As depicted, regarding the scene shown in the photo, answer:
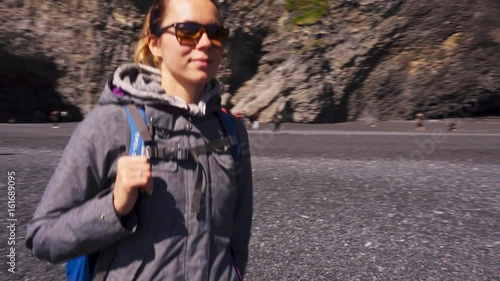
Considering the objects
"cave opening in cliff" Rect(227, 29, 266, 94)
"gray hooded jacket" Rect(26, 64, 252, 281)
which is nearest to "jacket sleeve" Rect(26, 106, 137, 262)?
"gray hooded jacket" Rect(26, 64, 252, 281)

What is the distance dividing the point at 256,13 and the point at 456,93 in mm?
12908

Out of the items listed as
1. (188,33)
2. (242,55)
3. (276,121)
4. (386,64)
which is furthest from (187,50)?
(242,55)

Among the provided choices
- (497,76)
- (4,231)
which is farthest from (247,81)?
(4,231)

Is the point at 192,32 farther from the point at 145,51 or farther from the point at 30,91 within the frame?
the point at 30,91

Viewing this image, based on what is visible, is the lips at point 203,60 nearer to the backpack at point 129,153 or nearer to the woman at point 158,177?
the woman at point 158,177

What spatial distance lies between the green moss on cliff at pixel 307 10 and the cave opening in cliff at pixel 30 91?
14.4 metres

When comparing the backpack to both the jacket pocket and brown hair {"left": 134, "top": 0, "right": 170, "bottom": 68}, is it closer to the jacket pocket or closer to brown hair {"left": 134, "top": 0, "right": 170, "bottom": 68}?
the jacket pocket

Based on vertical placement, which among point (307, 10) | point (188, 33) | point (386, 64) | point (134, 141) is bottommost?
point (134, 141)

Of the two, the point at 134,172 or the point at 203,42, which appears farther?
the point at 203,42

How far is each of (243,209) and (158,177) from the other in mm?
512

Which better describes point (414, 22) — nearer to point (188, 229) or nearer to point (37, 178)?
point (37, 178)

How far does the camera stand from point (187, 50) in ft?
6.00

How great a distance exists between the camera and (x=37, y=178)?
9266 millimetres

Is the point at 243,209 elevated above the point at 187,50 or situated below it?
below
